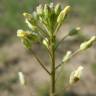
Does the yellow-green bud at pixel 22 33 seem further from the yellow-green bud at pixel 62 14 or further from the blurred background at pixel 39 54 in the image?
the blurred background at pixel 39 54

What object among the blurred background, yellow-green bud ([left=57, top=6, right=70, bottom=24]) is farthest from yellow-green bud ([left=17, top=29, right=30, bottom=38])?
Result: the blurred background

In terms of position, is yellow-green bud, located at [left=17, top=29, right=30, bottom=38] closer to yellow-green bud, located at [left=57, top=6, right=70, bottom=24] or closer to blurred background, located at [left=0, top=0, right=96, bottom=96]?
yellow-green bud, located at [left=57, top=6, right=70, bottom=24]

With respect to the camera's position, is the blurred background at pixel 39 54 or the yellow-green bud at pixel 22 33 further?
the blurred background at pixel 39 54

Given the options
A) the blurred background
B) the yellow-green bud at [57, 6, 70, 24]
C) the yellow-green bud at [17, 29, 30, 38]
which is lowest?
the blurred background

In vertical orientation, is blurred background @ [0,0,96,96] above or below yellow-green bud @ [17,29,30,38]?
below

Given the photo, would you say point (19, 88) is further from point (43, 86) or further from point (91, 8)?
point (91, 8)

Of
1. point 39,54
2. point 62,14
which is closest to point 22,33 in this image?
point 62,14

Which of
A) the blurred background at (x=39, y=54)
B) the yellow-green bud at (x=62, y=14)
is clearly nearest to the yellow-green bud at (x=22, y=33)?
the yellow-green bud at (x=62, y=14)

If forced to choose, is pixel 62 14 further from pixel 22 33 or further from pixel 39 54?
pixel 39 54

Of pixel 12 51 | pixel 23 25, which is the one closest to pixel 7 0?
pixel 23 25
